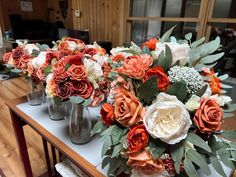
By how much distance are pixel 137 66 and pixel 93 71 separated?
24 cm

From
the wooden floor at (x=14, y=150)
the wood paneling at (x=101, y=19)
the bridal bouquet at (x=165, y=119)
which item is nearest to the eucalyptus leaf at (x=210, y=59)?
the bridal bouquet at (x=165, y=119)

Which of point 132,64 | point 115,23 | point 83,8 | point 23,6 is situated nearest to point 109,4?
point 115,23

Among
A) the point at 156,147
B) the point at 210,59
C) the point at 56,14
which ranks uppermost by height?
the point at 56,14

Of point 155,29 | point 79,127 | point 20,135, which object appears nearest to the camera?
point 79,127

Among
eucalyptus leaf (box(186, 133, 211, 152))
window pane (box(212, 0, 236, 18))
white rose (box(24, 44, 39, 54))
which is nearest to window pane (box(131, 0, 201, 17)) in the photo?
window pane (box(212, 0, 236, 18))

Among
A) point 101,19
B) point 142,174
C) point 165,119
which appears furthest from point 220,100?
point 101,19

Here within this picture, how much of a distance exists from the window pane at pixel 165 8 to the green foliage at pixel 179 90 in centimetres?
213

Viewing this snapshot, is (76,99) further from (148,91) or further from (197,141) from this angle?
(197,141)

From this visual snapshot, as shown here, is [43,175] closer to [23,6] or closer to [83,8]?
[83,8]

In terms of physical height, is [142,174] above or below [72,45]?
below

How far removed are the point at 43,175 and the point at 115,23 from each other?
2.76 meters

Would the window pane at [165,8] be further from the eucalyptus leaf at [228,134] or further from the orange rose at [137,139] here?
the orange rose at [137,139]

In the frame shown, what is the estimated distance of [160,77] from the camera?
1.80 ft

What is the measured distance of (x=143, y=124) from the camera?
1.75ft
